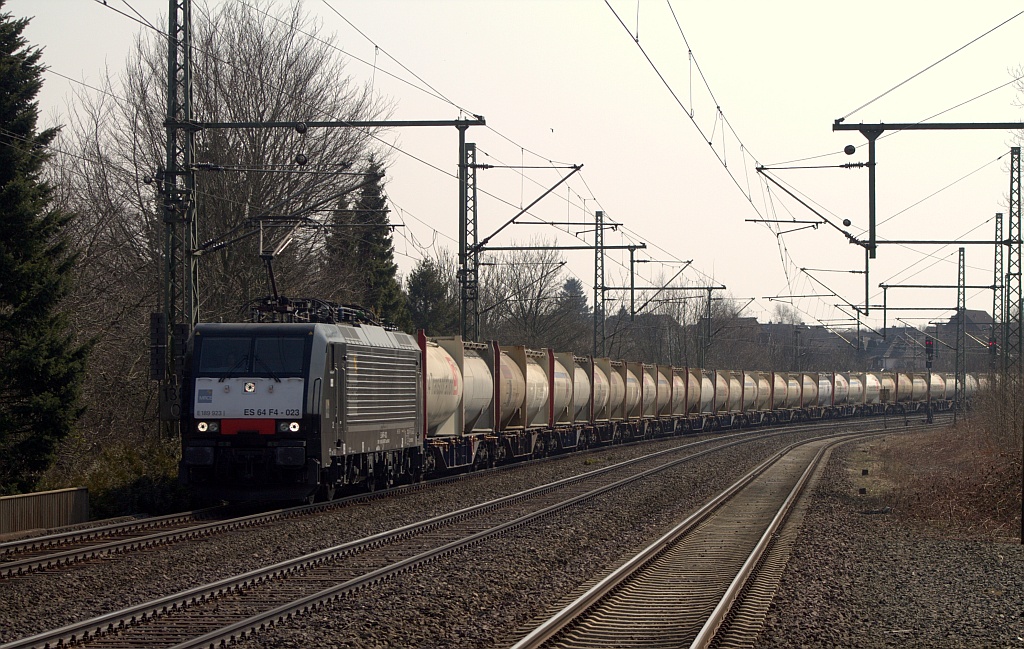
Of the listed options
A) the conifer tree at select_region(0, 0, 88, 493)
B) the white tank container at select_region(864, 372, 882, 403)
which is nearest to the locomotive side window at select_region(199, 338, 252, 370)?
the conifer tree at select_region(0, 0, 88, 493)

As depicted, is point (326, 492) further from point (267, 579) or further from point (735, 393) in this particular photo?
point (735, 393)

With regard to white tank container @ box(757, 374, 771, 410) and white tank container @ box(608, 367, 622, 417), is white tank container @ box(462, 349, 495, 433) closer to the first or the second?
white tank container @ box(608, 367, 622, 417)

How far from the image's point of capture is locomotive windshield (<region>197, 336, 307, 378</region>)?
720 inches

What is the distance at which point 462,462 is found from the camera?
27.3 metres

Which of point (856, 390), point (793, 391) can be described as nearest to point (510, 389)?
point (793, 391)

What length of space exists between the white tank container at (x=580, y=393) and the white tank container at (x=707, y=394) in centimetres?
1692

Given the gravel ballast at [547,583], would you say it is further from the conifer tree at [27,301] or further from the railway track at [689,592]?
the conifer tree at [27,301]

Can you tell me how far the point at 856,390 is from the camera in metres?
77.2

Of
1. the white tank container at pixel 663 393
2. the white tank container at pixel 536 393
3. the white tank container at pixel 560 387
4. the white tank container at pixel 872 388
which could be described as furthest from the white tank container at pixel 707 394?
the white tank container at pixel 872 388

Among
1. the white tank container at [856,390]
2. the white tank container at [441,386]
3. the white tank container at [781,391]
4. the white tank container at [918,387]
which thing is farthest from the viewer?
the white tank container at [918,387]

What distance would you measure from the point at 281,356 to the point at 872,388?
68.1m

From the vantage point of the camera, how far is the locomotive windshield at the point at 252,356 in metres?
18.3

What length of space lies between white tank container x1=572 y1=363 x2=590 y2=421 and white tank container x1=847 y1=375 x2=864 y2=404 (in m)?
43.0

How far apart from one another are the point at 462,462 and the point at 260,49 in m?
16.1
